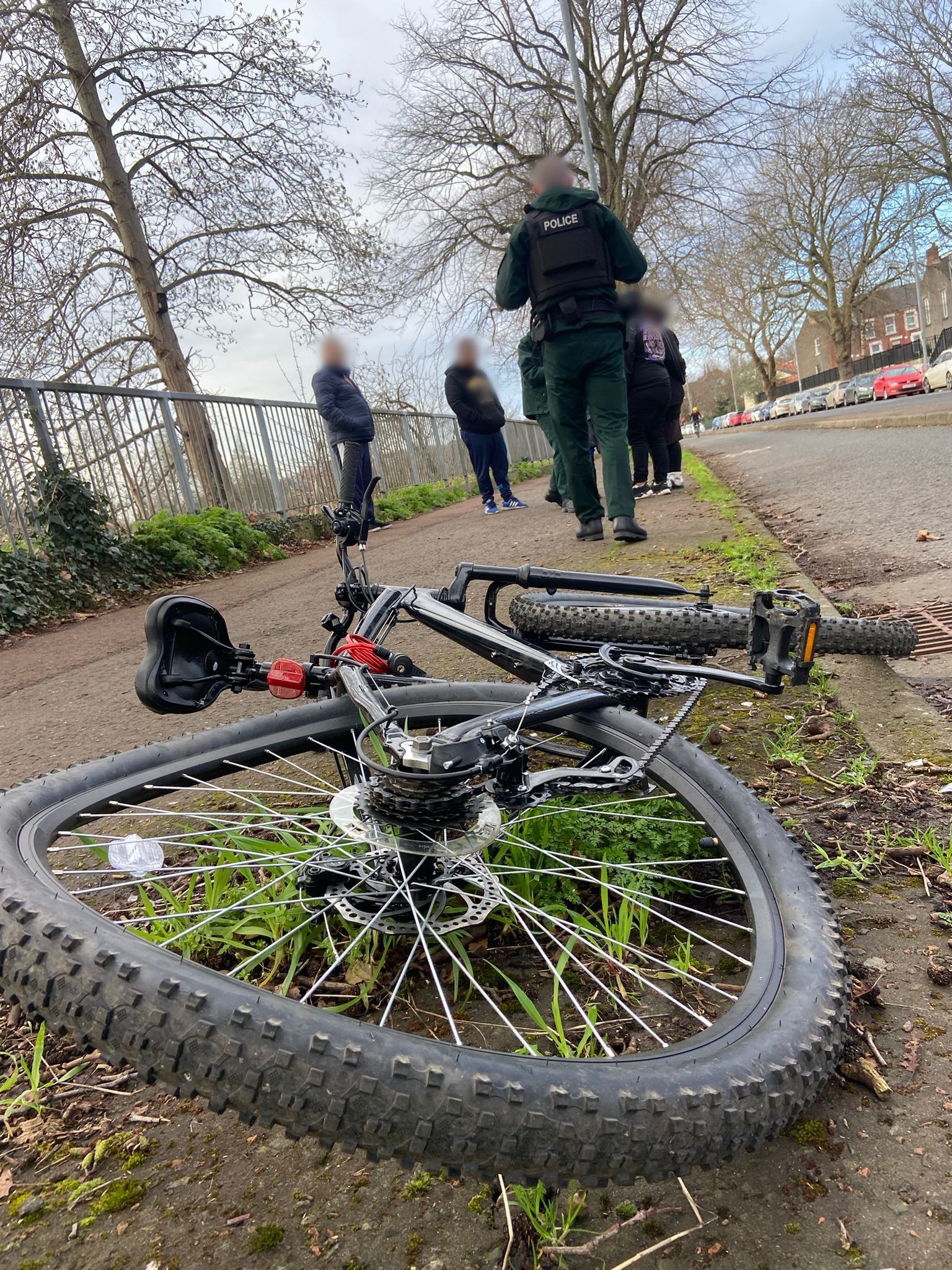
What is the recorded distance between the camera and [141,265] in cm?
1296

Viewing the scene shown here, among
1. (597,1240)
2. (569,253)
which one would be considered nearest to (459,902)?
(597,1240)

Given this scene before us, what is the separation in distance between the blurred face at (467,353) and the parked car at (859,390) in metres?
40.7

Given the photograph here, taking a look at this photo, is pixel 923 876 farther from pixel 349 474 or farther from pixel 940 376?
pixel 940 376

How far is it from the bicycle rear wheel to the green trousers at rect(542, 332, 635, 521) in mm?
2981

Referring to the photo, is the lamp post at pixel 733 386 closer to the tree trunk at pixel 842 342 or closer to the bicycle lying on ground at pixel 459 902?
the tree trunk at pixel 842 342

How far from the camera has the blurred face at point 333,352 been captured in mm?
5832

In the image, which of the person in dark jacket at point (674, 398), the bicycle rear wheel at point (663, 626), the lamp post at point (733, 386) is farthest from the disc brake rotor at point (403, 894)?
the lamp post at point (733, 386)

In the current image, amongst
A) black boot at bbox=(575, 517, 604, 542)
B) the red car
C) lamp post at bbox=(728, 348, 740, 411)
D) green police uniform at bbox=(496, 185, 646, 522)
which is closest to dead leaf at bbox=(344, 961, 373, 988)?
green police uniform at bbox=(496, 185, 646, 522)

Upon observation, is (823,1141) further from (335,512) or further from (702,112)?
(702,112)

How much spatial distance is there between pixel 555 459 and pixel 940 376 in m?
29.9

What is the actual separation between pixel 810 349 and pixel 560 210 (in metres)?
97.9

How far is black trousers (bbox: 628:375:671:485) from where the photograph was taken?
777cm

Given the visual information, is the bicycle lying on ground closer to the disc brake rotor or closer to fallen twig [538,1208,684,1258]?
the disc brake rotor

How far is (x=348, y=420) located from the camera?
25.8ft
